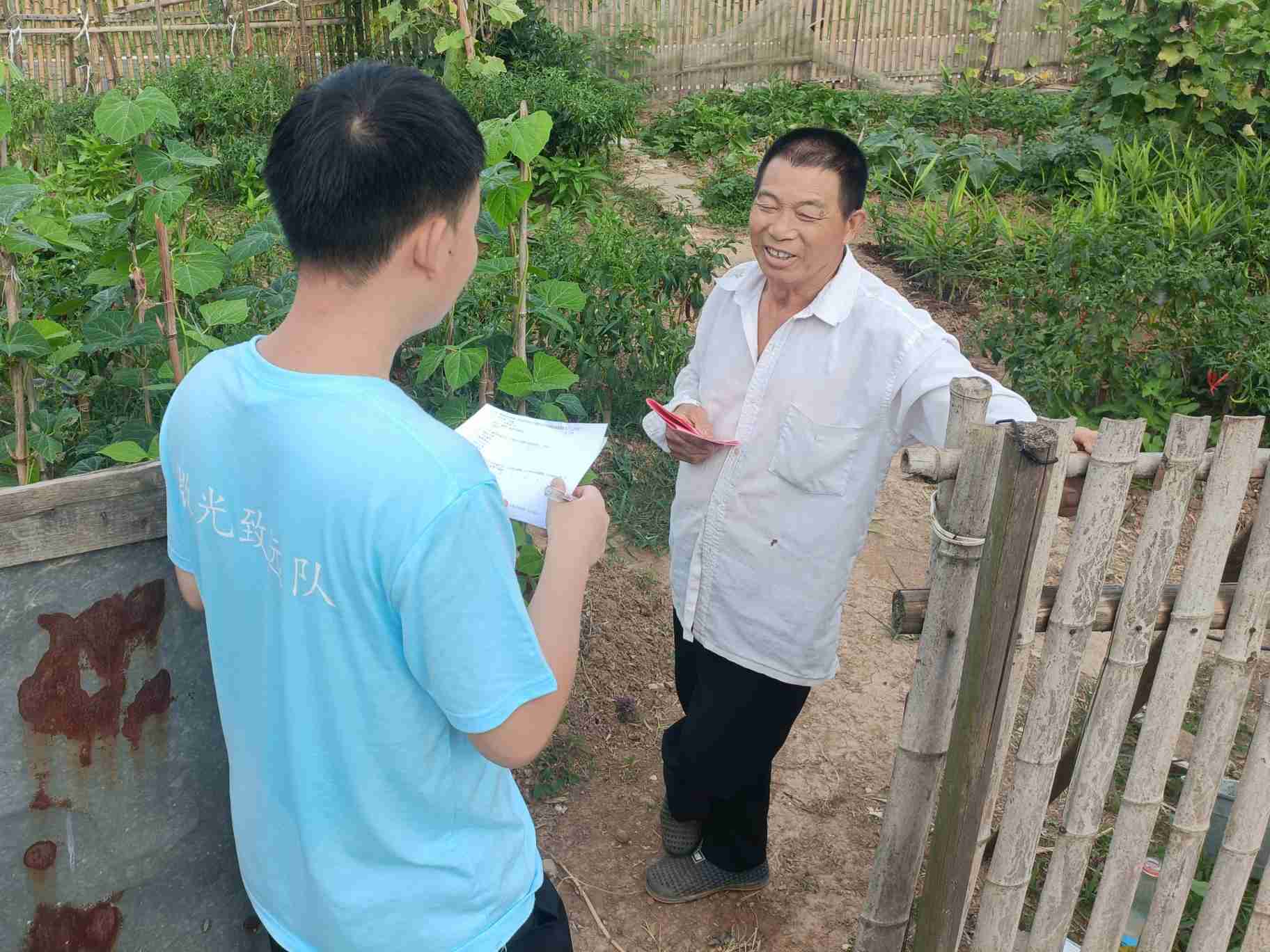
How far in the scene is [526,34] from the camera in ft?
29.2

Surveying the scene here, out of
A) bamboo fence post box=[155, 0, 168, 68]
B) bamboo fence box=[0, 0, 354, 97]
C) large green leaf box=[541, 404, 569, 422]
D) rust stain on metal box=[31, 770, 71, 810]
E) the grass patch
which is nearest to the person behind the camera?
rust stain on metal box=[31, 770, 71, 810]

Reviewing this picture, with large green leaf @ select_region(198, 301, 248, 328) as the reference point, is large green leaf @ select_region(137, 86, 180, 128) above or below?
above

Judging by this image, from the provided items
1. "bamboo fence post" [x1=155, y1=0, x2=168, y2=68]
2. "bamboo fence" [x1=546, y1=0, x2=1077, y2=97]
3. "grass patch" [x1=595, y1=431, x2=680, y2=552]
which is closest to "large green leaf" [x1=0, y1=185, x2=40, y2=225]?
"grass patch" [x1=595, y1=431, x2=680, y2=552]

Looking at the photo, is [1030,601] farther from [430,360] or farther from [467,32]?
[467,32]

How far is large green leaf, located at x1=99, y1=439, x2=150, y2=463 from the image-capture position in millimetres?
2201

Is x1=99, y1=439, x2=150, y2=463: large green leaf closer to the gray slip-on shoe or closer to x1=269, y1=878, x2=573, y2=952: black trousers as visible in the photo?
x1=269, y1=878, x2=573, y2=952: black trousers

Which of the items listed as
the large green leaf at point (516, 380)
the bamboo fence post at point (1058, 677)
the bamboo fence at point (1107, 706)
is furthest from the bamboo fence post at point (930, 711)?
the large green leaf at point (516, 380)

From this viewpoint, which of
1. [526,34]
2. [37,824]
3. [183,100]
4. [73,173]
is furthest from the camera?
[526,34]

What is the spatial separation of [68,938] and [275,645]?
3.47 feet

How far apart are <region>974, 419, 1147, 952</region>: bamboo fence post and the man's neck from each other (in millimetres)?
1263

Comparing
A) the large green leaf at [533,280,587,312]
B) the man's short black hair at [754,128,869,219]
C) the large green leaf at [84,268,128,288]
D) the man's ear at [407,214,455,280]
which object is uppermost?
the man's ear at [407,214,455,280]

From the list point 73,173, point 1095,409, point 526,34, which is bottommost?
point 1095,409

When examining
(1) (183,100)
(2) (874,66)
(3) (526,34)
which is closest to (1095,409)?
(3) (526,34)

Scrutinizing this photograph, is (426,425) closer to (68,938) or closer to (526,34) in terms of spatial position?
(68,938)
